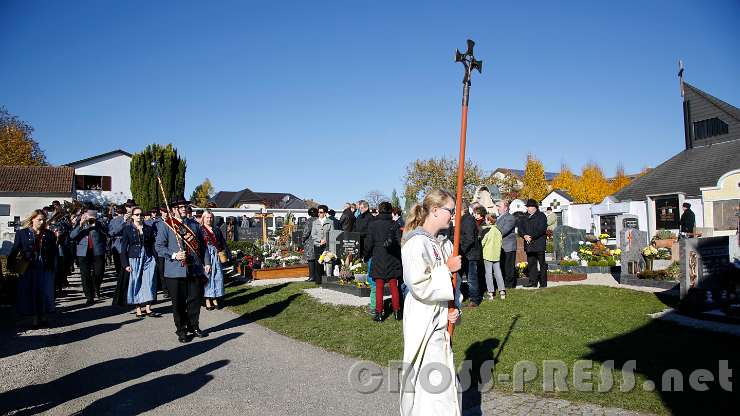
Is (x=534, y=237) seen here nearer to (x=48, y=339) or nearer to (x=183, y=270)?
(x=183, y=270)

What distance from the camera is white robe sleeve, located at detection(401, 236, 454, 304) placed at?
12.2 feet

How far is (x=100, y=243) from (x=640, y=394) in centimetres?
1196

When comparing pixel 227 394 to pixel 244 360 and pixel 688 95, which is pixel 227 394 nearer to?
pixel 244 360

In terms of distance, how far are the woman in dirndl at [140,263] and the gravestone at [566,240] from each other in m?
13.4

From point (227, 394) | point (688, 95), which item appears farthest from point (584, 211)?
point (227, 394)

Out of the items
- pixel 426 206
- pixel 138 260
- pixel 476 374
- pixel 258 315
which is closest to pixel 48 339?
pixel 138 260

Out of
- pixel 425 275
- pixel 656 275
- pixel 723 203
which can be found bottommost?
pixel 656 275

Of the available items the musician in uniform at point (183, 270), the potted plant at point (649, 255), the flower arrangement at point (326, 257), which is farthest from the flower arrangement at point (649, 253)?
the musician in uniform at point (183, 270)

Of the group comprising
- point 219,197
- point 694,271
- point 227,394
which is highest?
point 219,197

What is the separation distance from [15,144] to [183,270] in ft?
194

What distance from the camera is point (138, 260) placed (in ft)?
37.3

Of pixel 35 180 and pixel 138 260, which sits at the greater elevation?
pixel 35 180

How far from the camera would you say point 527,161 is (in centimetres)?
6831

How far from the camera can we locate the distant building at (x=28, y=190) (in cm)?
4634
